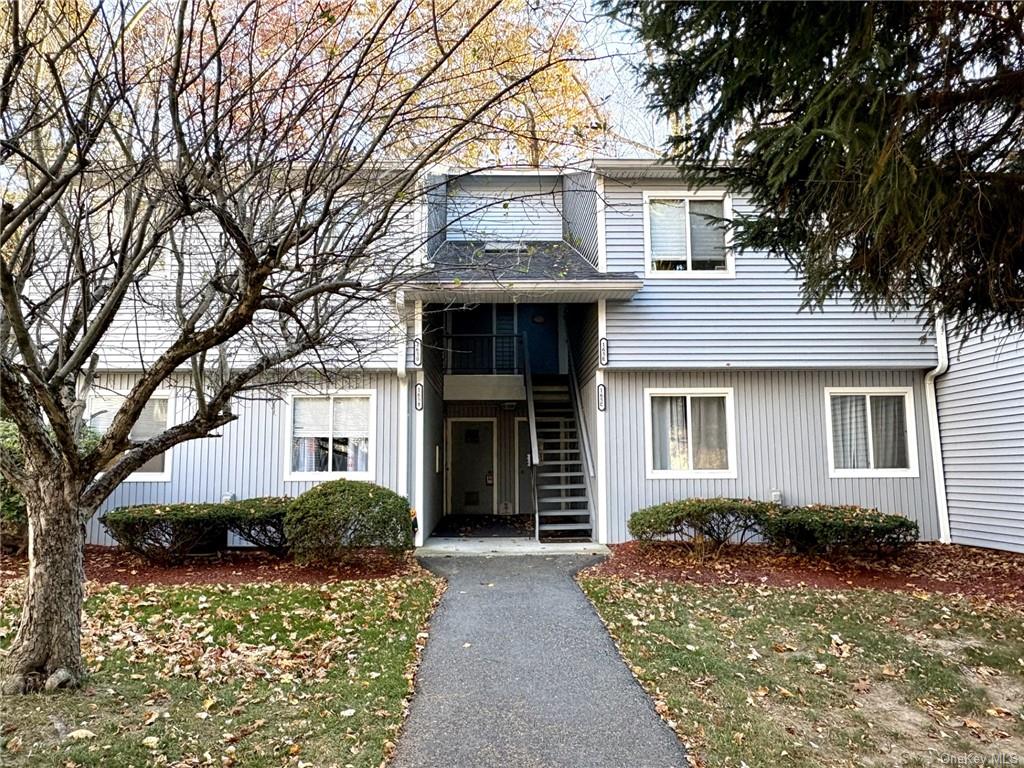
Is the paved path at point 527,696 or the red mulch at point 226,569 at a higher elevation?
the red mulch at point 226,569

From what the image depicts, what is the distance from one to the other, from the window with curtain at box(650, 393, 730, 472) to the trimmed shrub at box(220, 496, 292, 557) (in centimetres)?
556

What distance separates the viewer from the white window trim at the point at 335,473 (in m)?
9.00

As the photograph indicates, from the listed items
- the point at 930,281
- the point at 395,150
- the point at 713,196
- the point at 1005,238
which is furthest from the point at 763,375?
the point at 395,150

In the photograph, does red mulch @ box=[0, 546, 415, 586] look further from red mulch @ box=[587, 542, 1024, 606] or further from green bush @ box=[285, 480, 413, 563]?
red mulch @ box=[587, 542, 1024, 606]

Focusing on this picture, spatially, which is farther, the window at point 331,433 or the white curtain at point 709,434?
the white curtain at point 709,434

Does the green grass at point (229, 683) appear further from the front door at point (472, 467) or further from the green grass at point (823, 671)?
the front door at point (472, 467)

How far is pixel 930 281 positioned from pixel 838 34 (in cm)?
271

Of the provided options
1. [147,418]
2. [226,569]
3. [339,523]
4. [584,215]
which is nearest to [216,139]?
[339,523]

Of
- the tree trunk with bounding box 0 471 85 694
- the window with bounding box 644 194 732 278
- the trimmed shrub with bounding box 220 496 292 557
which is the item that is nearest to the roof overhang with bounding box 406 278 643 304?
the window with bounding box 644 194 732 278

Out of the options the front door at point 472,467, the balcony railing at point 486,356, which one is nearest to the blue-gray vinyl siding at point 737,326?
the balcony railing at point 486,356

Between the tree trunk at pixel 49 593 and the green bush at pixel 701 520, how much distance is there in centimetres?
633

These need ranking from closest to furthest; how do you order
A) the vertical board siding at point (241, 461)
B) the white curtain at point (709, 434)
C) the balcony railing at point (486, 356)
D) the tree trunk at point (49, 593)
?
the tree trunk at point (49, 593) < the vertical board siding at point (241, 461) < the white curtain at point (709, 434) < the balcony railing at point (486, 356)

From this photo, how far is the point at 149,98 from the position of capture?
3605 millimetres

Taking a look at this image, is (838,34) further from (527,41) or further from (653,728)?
(653,728)
